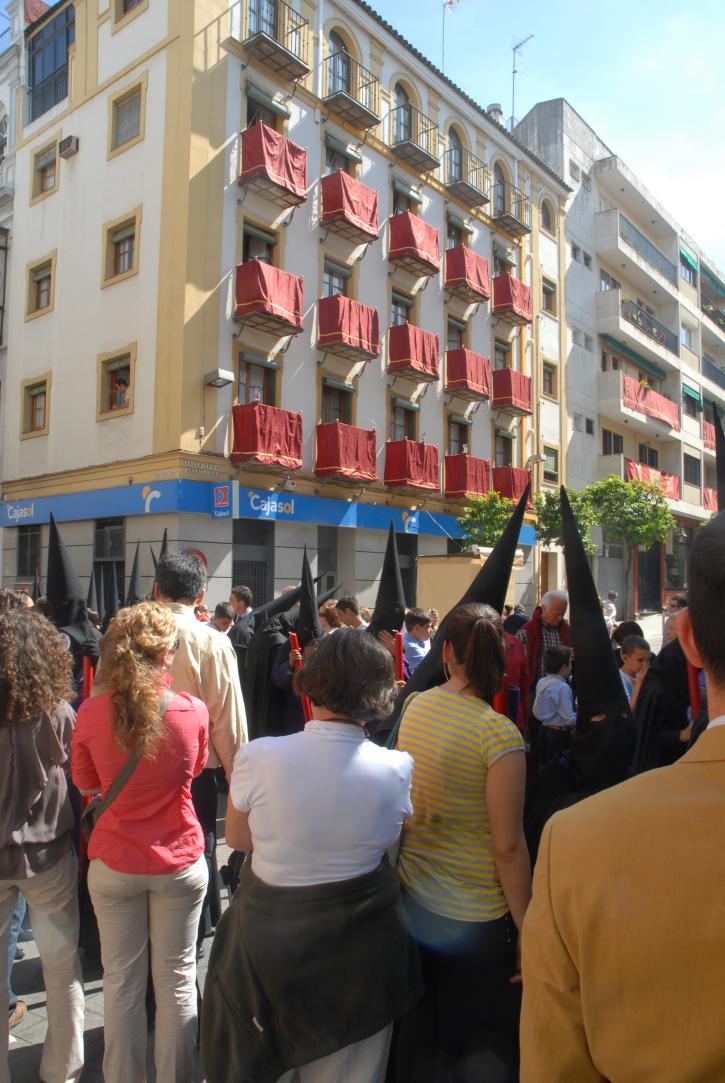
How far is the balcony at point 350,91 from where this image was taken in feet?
65.2

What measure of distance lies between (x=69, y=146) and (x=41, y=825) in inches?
831

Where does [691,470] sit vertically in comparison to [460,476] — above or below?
above

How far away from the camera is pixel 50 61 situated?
21531 millimetres

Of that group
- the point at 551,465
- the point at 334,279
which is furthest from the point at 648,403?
the point at 334,279

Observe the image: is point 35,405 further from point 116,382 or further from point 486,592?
point 486,592

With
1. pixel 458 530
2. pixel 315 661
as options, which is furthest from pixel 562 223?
pixel 315 661

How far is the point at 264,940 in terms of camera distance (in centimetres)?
207

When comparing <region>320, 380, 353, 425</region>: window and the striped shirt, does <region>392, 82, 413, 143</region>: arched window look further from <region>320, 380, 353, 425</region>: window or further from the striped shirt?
the striped shirt

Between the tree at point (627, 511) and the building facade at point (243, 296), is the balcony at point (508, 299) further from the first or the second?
the tree at point (627, 511)

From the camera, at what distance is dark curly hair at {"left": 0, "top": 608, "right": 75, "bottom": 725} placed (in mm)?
2932

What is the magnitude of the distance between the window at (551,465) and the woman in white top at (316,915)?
87.8 feet

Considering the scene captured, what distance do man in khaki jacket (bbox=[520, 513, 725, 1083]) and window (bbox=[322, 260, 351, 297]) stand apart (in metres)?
20.1

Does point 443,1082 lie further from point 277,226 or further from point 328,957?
point 277,226

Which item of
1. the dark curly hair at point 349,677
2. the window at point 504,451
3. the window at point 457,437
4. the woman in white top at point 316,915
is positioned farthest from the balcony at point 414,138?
the woman in white top at point 316,915
